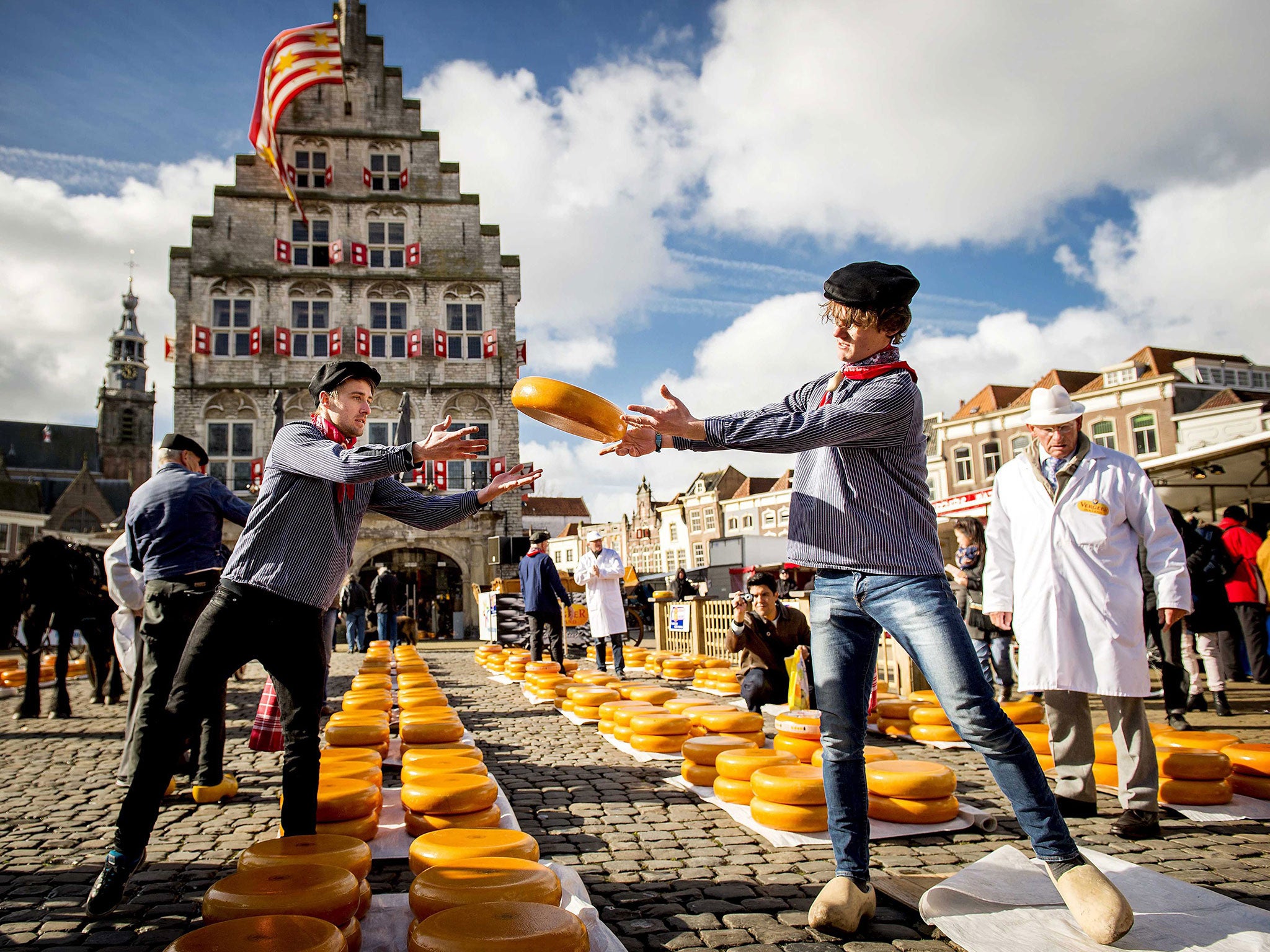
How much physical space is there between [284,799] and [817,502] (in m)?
2.25

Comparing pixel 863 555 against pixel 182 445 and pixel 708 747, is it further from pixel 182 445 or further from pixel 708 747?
pixel 182 445

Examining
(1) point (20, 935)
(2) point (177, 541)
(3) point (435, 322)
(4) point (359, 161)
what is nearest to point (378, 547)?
(3) point (435, 322)

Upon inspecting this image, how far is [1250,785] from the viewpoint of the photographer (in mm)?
4090

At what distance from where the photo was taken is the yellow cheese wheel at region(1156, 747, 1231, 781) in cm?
393

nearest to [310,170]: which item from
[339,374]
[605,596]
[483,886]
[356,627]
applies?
[356,627]

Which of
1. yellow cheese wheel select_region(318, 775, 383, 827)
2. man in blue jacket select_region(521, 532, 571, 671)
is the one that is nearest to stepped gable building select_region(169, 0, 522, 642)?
man in blue jacket select_region(521, 532, 571, 671)

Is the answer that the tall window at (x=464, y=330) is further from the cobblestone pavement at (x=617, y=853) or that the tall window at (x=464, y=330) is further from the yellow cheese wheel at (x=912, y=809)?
the yellow cheese wheel at (x=912, y=809)

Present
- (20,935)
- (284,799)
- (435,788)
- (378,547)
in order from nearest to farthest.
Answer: (20,935) → (284,799) → (435,788) → (378,547)

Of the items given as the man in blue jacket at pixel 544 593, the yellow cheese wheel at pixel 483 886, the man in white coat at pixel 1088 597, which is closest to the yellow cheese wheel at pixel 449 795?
the yellow cheese wheel at pixel 483 886

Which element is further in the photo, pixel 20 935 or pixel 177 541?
pixel 177 541

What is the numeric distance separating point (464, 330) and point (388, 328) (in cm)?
269

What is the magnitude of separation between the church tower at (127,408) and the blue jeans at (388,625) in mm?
71112

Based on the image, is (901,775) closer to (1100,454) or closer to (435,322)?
(1100,454)

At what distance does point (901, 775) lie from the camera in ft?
12.0
